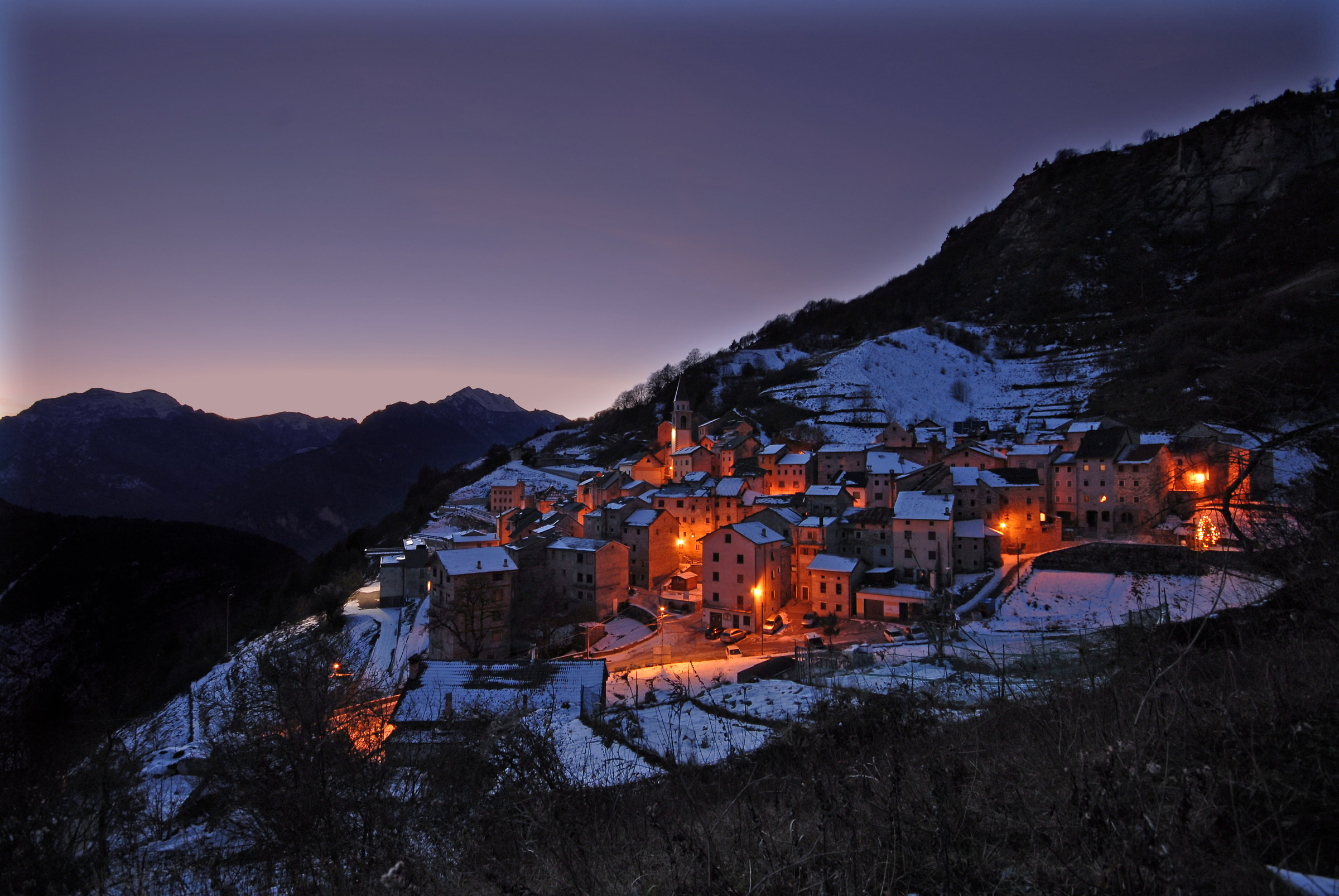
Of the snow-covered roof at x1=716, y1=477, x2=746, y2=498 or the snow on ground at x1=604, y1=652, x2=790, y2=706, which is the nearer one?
the snow on ground at x1=604, y1=652, x2=790, y2=706

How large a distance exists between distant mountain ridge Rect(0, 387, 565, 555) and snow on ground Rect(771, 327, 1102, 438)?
67.7 meters

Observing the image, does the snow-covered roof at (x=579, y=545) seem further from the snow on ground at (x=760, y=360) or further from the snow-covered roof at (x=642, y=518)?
the snow on ground at (x=760, y=360)

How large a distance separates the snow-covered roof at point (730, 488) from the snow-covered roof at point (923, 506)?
43.2 ft

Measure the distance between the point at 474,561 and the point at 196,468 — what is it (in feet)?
320

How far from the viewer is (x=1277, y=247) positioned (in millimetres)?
80625

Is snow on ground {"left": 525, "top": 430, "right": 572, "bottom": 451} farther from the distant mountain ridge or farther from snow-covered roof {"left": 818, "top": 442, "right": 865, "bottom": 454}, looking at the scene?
snow-covered roof {"left": 818, "top": 442, "right": 865, "bottom": 454}

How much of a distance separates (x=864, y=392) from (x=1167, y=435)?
3407cm

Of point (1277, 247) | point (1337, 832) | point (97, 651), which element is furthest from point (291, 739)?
point (1277, 247)

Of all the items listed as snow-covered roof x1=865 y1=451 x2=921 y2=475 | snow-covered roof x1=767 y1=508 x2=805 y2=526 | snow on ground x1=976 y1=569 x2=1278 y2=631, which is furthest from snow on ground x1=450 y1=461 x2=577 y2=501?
snow on ground x1=976 y1=569 x2=1278 y2=631

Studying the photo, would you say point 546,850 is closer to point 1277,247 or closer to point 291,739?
point 291,739

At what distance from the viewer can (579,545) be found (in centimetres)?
3219

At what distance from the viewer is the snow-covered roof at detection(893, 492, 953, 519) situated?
29.0 meters

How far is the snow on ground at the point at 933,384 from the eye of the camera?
64.8 m

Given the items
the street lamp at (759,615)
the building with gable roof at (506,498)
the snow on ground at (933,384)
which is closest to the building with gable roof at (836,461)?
the snow on ground at (933,384)
